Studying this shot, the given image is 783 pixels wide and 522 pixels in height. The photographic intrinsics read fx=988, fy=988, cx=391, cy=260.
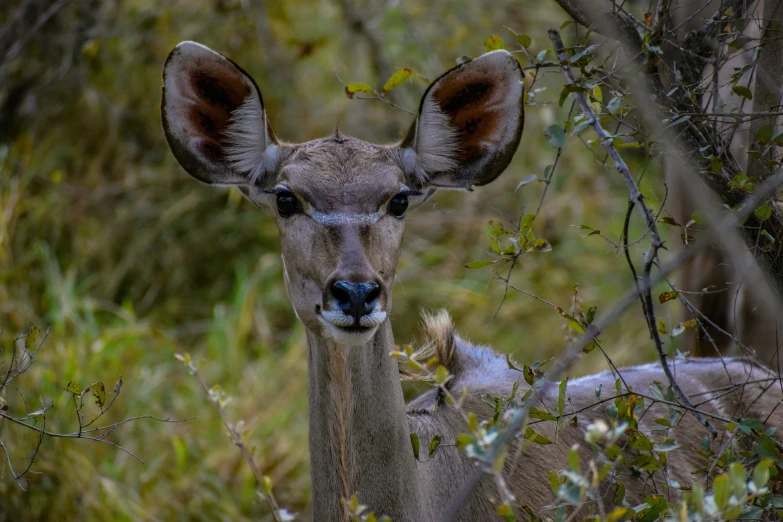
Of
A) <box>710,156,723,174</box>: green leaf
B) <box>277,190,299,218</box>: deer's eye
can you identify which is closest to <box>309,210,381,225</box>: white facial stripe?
<box>277,190,299,218</box>: deer's eye

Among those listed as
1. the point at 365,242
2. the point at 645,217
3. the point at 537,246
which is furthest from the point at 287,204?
the point at 645,217

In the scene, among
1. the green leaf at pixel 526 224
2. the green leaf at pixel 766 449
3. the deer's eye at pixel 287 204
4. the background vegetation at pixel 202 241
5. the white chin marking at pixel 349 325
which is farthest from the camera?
the background vegetation at pixel 202 241

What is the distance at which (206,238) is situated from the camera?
7.82m

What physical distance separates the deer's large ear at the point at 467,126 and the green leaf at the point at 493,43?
85mm

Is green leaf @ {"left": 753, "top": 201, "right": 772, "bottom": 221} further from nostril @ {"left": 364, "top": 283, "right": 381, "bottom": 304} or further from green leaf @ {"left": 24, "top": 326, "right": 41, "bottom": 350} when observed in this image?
green leaf @ {"left": 24, "top": 326, "right": 41, "bottom": 350}

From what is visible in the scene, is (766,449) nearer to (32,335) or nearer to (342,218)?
(342,218)

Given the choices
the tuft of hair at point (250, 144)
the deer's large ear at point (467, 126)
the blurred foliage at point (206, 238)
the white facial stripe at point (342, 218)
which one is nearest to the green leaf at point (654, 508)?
the white facial stripe at point (342, 218)

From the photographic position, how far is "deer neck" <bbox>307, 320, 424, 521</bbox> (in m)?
3.24

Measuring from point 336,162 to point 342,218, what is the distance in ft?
0.98

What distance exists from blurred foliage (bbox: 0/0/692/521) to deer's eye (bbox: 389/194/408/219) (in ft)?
8.29

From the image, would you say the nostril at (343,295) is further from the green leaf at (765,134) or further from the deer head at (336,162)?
the green leaf at (765,134)

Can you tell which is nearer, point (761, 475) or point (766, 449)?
point (761, 475)

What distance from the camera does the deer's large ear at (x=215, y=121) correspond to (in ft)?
11.8

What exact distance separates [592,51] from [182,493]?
3500mm
